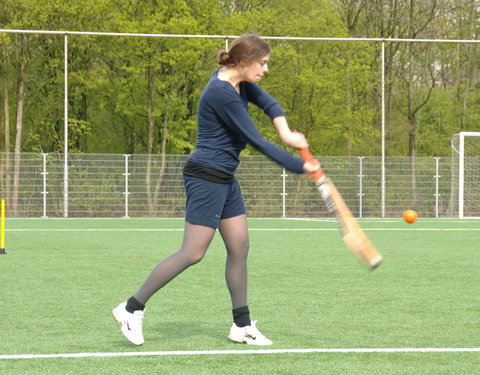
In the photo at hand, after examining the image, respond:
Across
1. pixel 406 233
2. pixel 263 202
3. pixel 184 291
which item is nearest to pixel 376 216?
pixel 263 202

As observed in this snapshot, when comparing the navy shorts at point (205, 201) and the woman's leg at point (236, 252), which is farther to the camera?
the woman's leg at point (236, 252)

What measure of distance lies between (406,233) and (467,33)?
23.0m

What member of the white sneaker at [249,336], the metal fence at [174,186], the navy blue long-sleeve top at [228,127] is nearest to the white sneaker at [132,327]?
the white sneaker at [249,336]

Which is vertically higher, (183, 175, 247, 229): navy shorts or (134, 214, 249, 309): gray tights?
(183, 175, 247, 229): navy shorts

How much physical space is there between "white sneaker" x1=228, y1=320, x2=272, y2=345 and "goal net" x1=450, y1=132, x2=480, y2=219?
2170cm

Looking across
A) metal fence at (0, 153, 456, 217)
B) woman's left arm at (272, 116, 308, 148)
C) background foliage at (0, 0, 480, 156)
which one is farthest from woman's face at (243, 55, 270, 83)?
background foliage at (0, 0, 480, 156)

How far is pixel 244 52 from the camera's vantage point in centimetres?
541

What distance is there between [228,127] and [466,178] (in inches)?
906

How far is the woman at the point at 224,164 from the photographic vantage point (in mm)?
5355

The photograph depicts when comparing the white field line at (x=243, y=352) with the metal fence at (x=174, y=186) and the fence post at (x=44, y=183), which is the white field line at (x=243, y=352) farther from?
the fence post at (x=44, y=183)

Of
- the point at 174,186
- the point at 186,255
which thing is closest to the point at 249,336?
the point at 186,255

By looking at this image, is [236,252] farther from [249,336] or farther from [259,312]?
[259,312]

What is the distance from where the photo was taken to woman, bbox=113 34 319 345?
211 inches

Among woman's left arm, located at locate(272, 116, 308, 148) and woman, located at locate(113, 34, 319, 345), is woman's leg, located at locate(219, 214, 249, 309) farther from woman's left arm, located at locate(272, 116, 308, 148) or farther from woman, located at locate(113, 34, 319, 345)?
woman's left arm, located at locate(272, 116, 308, 148)
